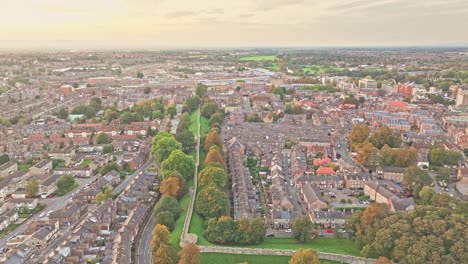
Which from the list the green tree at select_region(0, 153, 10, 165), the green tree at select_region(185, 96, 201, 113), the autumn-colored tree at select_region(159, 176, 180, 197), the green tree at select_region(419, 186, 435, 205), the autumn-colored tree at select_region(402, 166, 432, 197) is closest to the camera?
the green tree at select_region(419, 186, 435, 205)

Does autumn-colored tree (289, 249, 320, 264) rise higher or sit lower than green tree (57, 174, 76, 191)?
higher

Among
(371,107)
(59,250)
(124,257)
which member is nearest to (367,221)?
(124,257)

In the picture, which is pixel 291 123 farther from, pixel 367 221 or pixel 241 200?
pixel 367 221

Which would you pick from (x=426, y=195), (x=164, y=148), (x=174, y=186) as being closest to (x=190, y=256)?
(x=174, y=186)

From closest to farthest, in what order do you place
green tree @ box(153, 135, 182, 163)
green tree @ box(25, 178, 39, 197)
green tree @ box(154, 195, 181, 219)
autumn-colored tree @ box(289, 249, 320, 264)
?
autumn-colored tree @ box(289, 249, 320, 264) < green tree @ box(154, 195, 181, 219) < green tree @ box(25, 178, 39, 197) < green tree @ box(153, 135, 182, 163)

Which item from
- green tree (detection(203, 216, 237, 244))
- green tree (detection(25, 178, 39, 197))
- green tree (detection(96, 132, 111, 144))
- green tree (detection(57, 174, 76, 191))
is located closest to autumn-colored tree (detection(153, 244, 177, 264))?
green tree (detection(203, 216, 237, 244))

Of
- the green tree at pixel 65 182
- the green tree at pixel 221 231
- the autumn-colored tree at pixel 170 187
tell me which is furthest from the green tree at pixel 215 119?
the green tree at pixel 221 231

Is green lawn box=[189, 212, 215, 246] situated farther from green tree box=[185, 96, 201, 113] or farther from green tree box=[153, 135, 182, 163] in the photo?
green tree box=[185, 96, 201, 113]

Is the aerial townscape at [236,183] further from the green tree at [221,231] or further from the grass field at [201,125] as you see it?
the grass field at [201,125]

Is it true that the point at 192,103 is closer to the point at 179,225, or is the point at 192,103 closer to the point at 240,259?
the point at 179,225
